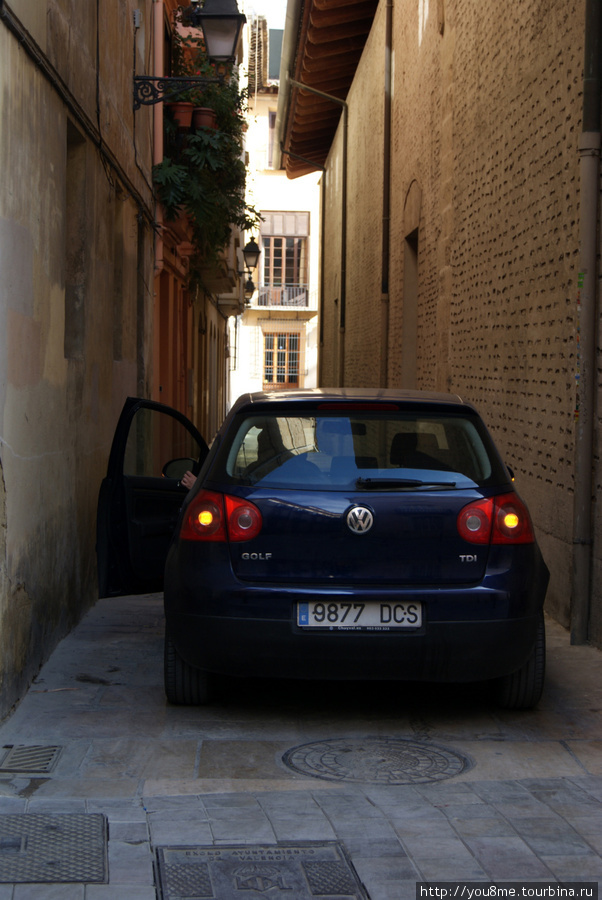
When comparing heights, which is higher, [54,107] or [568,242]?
[54,107]

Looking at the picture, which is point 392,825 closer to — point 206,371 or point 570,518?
point 570,518

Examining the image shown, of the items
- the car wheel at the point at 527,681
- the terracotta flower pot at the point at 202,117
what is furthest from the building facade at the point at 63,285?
the car wheel at the point at 527,681

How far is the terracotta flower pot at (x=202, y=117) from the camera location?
13453mm

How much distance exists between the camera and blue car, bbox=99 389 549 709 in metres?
4.75

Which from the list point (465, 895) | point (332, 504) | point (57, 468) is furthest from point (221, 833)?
point (57, 468)

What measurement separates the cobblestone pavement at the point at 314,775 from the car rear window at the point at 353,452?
42.8 inches

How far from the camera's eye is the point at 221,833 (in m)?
3.66

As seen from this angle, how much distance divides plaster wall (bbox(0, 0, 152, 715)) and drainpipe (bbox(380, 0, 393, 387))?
800cm

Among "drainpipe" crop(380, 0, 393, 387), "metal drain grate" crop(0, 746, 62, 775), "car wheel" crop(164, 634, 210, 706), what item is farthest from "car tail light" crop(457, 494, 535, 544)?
"drainpipe" crop(380, 0, 393, 387)

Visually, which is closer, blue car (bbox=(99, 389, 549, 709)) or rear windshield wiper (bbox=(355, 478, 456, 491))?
blue car (bbox=(99, 389, 549, 709))

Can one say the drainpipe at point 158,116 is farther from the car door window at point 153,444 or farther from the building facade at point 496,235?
the building facade at point 496,235

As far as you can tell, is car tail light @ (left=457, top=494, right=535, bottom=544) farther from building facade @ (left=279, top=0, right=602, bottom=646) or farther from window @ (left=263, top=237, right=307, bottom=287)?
window @ (left=263, top=237, right=307, bottom=287)

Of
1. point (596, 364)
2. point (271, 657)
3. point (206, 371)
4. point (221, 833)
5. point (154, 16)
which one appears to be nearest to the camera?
point (221, 833)

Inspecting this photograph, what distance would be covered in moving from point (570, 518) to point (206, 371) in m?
19.1
